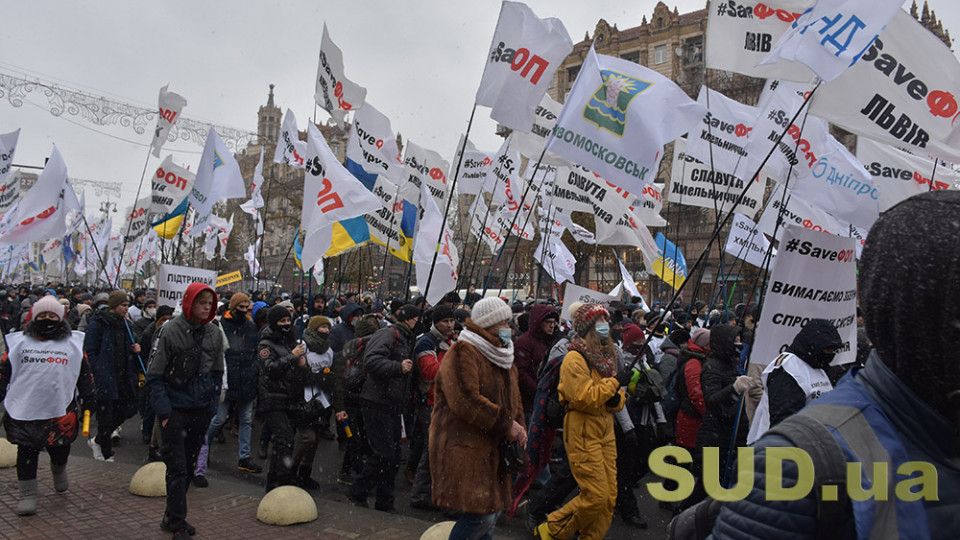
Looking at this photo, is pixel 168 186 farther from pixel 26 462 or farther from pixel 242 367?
pixel 26 462

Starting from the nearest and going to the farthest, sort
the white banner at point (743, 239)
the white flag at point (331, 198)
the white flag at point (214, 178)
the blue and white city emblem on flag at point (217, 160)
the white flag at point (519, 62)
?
1. the white flag at point (519, 62)
2. the white flag at point (331, 198)
3. the white banner at point (743, 239)
4. the white flag at point (214, 178)
5. the blue and white city emblem on flag at point (217, 160)

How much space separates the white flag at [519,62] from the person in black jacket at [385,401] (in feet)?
8.15

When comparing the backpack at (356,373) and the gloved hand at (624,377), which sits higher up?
the gloved hand at (624,377)

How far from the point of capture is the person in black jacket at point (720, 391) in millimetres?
5590

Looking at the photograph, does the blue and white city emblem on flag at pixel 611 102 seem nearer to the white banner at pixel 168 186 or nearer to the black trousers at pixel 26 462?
the black trousers at pixel 26 462

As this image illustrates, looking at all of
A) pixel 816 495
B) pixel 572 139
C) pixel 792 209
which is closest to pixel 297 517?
pixel 572 139

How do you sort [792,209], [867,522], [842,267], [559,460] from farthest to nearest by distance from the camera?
[792,209]
[559,460]
[842,267]
[867,522]

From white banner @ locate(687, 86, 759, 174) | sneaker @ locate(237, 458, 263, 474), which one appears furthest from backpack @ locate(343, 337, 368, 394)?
white banner @ locate(687, 86, 759, 174)

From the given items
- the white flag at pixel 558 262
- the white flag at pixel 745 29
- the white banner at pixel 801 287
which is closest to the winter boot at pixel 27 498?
the white banner at pixel 801 287

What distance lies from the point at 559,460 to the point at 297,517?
123 inches

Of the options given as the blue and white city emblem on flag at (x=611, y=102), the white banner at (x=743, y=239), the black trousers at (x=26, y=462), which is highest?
the blue and white city emblem on flag at (x=611, y=102)

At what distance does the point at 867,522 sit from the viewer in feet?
3.55

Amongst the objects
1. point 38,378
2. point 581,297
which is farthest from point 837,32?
point 38,378

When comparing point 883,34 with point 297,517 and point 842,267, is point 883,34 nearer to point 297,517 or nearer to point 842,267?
point 842,267
